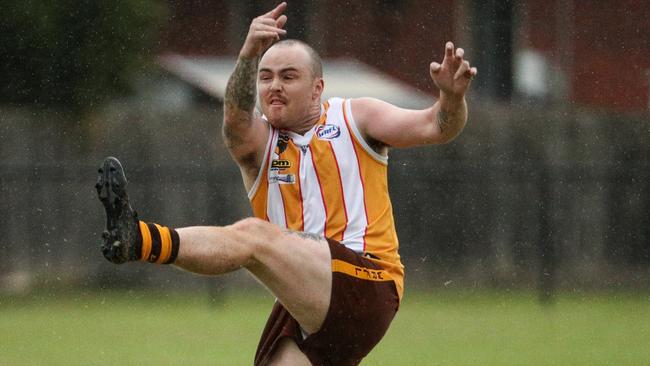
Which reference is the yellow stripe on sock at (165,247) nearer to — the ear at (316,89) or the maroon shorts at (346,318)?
the maroon shorts at (346,318)

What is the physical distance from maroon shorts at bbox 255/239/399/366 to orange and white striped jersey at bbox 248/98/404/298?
142 mm

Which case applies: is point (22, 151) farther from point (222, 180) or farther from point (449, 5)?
point (449, 5)

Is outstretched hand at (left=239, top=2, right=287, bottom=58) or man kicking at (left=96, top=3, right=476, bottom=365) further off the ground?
outstretched hand at (left=239, top=2, right=287, bottom=58)

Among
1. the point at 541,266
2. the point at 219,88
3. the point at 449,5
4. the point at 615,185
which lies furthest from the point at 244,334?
the point at 219,88

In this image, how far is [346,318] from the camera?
17.0ft

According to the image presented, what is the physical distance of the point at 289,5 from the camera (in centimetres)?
1666

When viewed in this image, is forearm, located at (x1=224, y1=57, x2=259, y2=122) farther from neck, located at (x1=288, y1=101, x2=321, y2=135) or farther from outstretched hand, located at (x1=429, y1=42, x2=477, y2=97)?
outstretched hand, located at (x1=429, y1=42, x2=477, y2=97)

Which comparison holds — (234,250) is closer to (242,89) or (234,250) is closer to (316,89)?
(242,89)

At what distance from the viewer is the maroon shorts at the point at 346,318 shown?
514cm

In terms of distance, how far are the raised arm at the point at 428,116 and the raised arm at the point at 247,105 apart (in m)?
0.43

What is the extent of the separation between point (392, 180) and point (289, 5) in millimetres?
3933

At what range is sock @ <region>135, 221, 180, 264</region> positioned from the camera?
457 centimetres

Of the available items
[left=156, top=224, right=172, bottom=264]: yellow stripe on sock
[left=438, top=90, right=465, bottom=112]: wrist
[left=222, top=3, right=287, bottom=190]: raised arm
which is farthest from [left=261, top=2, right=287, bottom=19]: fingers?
[left=156, top=224, right=172, bottom=264]: yellow stripe on sock

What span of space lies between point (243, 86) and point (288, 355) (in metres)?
1.10
